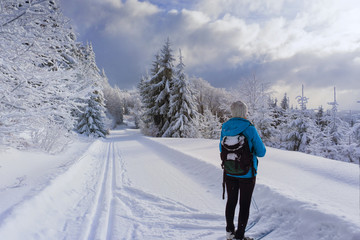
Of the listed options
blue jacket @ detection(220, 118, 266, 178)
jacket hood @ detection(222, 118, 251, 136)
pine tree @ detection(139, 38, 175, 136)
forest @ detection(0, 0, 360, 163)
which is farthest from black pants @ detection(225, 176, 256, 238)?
pine tree @ detection(139, 38, 175, 136)

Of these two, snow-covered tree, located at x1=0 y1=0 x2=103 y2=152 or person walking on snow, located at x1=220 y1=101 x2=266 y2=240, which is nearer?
person walking on snow, located at x1=220 y1=101 x2=266 y2=240

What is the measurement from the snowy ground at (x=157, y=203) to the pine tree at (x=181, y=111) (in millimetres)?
14532

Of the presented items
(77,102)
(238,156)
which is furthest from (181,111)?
(238,156)

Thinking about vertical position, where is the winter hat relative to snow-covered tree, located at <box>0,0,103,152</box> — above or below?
below

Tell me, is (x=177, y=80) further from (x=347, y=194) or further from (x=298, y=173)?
(x=347, y=194)

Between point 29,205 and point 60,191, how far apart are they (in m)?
1.14

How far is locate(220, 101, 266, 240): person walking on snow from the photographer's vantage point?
2469mm

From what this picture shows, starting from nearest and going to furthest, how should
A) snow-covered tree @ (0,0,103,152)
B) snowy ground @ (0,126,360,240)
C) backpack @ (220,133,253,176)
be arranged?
backpack @ (220,133,253,176) → snowy ground @ (0,126,360,240) → snow-covered tree @ (0,0,103,152)

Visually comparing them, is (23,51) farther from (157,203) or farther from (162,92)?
(162,92)

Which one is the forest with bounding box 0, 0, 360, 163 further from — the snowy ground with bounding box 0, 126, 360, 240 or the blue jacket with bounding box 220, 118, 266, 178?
the blue jacket with bounding box 220, 118, 266, 178

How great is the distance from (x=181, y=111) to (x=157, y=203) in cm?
1763

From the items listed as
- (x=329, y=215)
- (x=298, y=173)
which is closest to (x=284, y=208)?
(x=329, y=215)

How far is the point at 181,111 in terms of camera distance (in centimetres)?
2150

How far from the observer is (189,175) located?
20.3 feet
